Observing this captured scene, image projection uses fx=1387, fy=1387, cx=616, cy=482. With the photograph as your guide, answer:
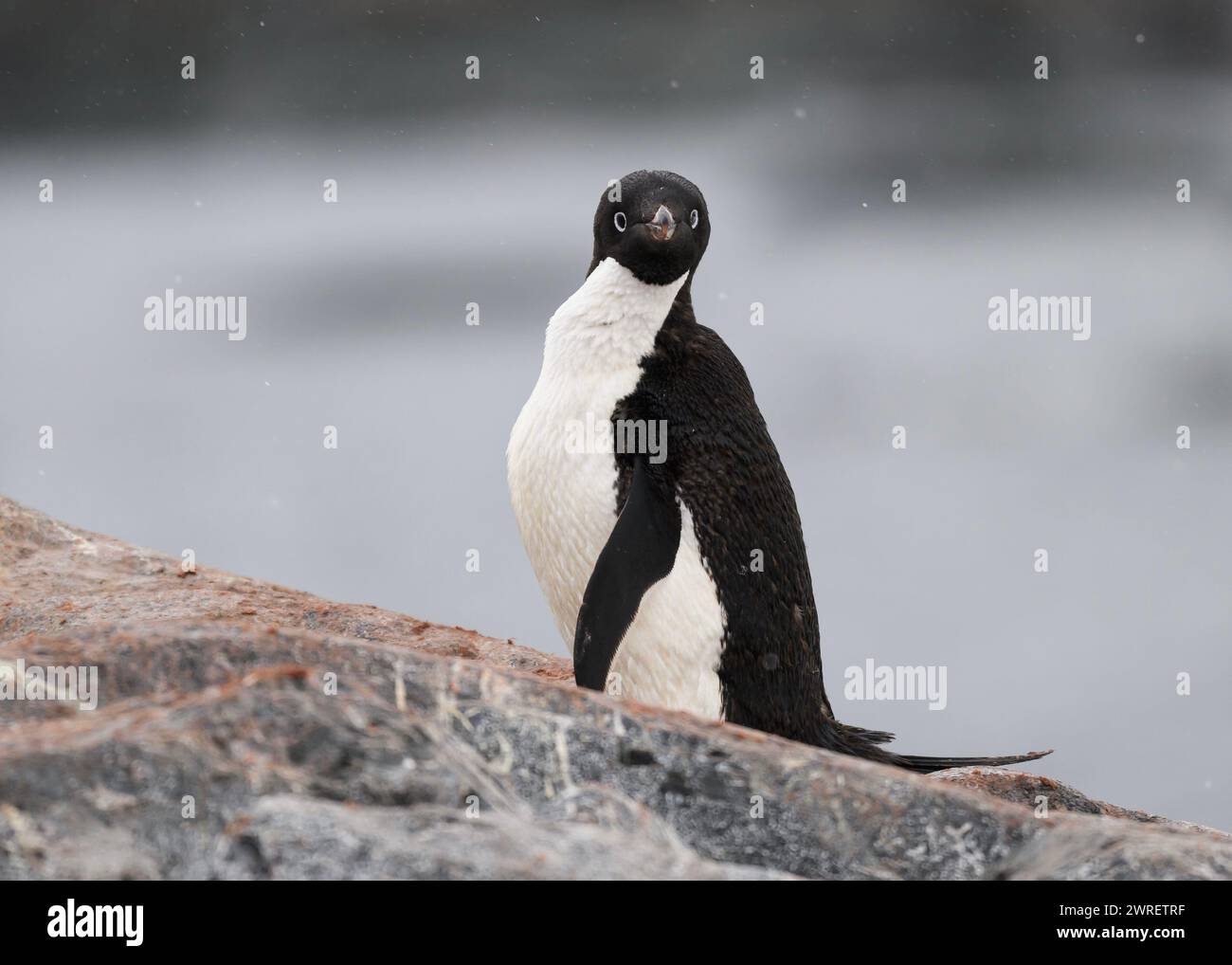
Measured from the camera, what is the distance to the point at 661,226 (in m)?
3.69

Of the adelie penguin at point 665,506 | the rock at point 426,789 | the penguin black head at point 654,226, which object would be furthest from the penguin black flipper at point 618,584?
the rock at point 426,789

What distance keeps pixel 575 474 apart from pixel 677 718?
5.16 feet

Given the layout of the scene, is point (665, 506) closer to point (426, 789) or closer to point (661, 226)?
point (661, 226)

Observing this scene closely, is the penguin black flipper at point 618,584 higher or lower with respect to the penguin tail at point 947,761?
higher

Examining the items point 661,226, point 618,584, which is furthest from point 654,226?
point 618,584

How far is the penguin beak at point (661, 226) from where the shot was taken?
368 cm

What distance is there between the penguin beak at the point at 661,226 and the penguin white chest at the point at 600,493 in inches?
6.9

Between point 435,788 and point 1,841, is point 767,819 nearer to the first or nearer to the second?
point 435,788

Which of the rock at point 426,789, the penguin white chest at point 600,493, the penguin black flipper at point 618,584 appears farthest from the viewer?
the penguin white chest at point 600,493

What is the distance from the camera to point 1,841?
164 cm

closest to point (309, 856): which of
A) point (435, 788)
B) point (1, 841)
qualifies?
point (435, 788)

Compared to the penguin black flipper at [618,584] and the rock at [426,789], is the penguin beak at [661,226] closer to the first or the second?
the penguin black flipper at [618,584]

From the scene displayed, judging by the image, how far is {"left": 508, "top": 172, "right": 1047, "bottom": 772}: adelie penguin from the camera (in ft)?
11.8

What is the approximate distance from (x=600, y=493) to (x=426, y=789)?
1.91 metres
